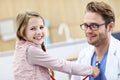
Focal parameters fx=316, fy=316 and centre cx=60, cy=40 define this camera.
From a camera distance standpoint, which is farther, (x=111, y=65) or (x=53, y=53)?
(x=53, y=53)

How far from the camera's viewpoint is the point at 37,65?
4.67 ft

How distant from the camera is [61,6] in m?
5.86

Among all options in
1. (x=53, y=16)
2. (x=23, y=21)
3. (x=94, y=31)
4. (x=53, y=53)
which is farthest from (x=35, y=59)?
(x=53, y=16)

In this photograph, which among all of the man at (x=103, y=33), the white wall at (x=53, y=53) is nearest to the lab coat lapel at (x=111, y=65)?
the man at (x=103, y=33)

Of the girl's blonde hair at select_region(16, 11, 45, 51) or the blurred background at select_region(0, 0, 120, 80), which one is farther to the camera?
the blurred background at select_region(0, 0, 120, 80)

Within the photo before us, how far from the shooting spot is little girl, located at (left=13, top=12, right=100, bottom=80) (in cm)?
139

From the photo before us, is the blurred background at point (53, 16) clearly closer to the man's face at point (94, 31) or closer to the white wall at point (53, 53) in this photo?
the white wall at point (53, 53)

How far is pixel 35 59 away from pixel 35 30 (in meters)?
0.13

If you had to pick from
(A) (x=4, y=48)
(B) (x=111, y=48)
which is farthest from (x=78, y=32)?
(B) (x=111, y=48)

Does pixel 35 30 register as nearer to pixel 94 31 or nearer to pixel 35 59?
pixel 35 59

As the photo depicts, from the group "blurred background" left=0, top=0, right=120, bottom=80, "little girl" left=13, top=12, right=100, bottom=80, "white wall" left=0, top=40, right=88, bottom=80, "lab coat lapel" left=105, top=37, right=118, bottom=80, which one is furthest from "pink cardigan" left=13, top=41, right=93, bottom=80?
"blurred background" left=0, top=0, right=120, bottom=80

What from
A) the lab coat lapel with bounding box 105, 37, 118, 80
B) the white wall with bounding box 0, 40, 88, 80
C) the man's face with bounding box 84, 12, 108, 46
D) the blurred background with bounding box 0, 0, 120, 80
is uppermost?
the man's face with bounding box 84, 12, 108, 46

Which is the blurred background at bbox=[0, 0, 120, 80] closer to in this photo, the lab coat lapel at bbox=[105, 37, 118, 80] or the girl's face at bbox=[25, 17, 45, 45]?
the lab coat lapel at bbox=[105, 37, 118, 80]

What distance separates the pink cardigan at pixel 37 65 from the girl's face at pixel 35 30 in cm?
3
